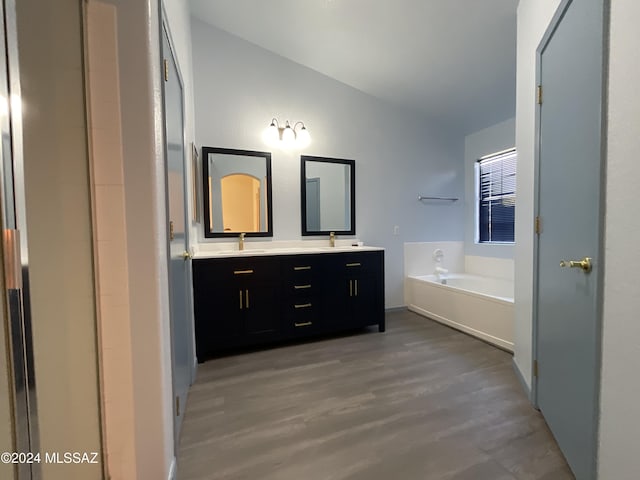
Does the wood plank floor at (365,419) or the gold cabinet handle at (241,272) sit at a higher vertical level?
the gold cabinet handle at (241,272)

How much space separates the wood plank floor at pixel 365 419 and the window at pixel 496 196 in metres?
1.75

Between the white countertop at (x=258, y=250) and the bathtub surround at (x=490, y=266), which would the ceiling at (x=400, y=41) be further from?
the white countertop at (x=258, y=250)

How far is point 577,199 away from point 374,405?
1.48 meters

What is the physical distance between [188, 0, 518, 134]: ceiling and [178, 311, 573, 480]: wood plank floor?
2.58 metres

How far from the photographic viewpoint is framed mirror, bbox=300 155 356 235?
3150 millimetres

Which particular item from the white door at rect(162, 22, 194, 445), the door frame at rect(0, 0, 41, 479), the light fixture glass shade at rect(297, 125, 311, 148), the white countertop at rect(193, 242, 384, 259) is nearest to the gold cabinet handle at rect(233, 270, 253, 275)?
the white countertop at rect(193, 242, 384, 259)

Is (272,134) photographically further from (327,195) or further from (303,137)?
(327,195)

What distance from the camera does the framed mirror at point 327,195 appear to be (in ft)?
10.3

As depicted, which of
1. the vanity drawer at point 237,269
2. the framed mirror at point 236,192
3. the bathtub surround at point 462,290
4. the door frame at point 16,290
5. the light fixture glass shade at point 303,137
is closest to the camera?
the door frame at point 16,290

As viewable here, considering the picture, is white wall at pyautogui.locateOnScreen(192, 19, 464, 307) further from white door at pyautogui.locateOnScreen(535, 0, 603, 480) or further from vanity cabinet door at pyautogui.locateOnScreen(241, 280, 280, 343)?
white door at pyautogui.locateOnScreen(535, 0, 603, 480)

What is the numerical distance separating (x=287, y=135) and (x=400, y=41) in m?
1.32

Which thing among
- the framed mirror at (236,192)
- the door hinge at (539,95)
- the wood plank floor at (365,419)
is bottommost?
the wood plank floor at (365,419)

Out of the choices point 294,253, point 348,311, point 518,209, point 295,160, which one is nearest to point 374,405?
point 348,311

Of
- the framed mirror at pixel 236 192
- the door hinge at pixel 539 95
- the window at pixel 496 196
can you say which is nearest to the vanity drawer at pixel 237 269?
the framed mirror at pixel 236 192
